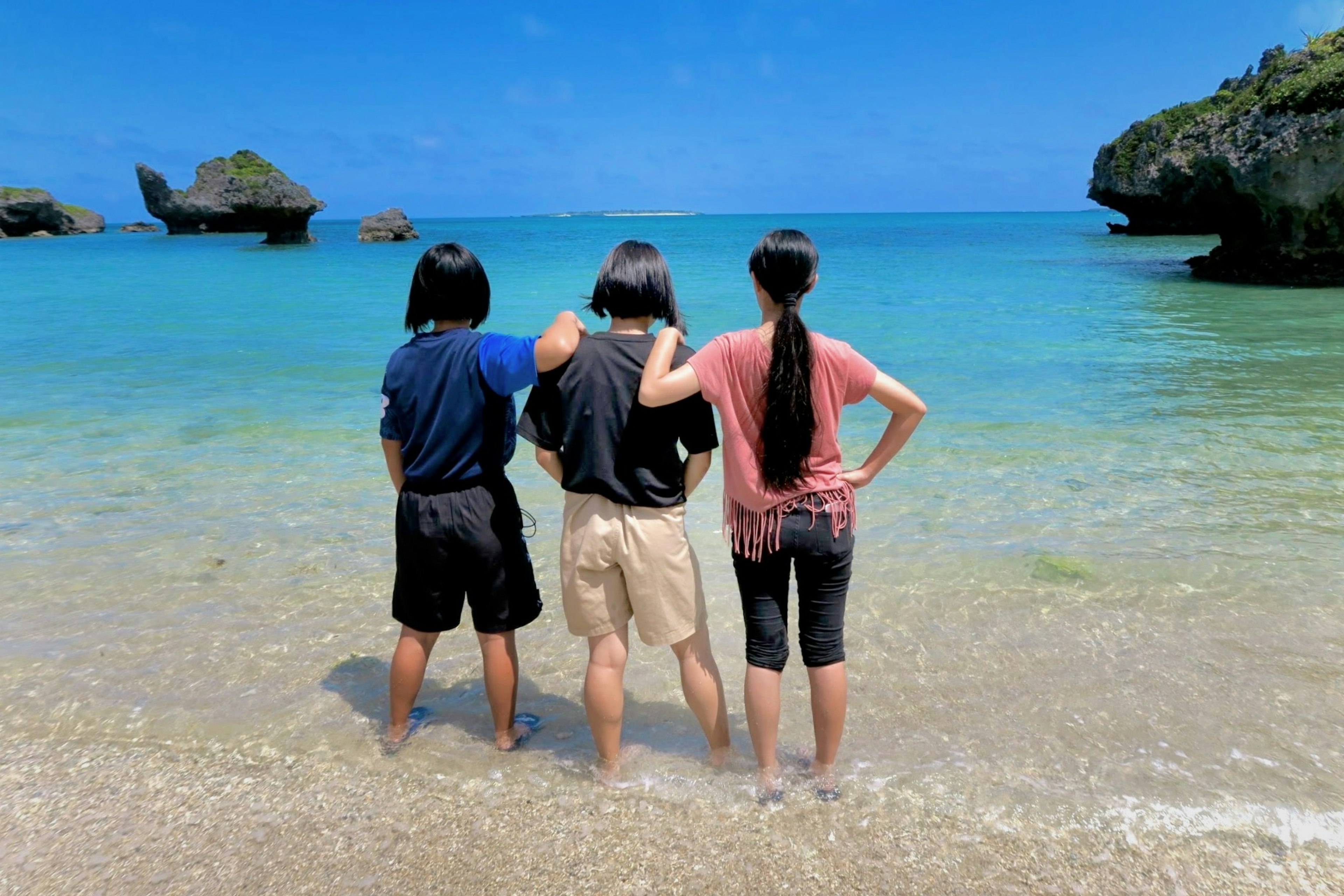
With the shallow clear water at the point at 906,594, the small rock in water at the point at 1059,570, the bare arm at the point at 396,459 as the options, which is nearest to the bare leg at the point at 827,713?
the shallow clear water at the point at 906,594

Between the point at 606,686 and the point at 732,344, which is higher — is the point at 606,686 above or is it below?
below

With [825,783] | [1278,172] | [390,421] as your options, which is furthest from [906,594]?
[1278,172]

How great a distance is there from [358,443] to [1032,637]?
6.13 metres

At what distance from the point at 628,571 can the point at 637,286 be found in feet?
3.05

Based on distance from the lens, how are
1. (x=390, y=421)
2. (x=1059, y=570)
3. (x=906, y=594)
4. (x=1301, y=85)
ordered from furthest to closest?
(x=1301, y=85) < (x=1059, y=570) < (x=906, y=594) < (x=390, y=421)

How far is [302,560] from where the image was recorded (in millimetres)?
5258

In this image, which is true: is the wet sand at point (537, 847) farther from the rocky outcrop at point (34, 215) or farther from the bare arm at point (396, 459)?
the rocky outcrop at point (34, 215)

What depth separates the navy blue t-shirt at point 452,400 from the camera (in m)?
2.89

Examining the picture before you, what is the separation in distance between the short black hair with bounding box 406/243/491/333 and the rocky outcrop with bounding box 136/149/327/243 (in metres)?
59.8

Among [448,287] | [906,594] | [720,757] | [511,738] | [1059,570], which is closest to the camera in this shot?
[448,287]

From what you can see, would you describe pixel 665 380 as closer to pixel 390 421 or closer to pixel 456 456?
pixel 456 456

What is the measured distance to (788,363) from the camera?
2.61 meters

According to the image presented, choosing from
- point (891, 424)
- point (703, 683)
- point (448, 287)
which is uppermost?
point (448, 287)

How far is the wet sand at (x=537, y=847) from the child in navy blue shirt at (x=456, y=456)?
622 mm
